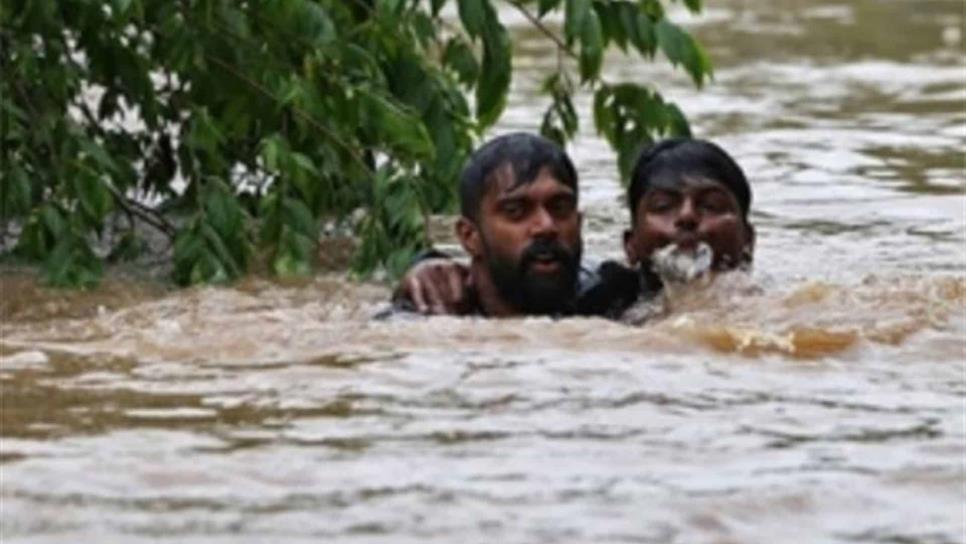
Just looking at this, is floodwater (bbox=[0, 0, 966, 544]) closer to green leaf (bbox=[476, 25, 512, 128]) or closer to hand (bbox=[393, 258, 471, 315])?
hand (bbox=[393, 258, 471, 315])

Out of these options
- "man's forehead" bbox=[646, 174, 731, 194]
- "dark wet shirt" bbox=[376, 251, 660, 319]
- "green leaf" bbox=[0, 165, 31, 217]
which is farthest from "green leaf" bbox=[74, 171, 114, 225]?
"man's forehead" bbox=[646, 174, 731, 194]

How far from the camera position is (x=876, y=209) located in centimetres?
1207

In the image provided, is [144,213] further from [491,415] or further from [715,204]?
[491,415]

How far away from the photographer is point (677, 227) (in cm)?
850

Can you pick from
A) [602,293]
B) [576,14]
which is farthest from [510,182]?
[576,14]

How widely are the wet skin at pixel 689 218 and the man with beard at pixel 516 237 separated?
388 mm

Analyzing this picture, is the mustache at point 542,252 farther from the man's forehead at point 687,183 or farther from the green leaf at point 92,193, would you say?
the green leaf at point 92,193

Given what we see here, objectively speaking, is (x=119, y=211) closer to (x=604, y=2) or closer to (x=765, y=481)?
(x=604, y=2)

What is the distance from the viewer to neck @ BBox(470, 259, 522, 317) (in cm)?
816

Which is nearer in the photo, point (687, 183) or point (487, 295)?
point (487, 295)

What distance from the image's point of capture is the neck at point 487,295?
321 inches

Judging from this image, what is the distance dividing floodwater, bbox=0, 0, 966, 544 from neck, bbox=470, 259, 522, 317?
0.88 ft

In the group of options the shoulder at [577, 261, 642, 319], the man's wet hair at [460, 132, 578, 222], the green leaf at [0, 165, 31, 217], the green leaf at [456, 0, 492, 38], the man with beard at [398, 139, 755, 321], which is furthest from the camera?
the green leaf at [456, 0, 492, 38]

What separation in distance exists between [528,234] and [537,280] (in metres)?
0.14
